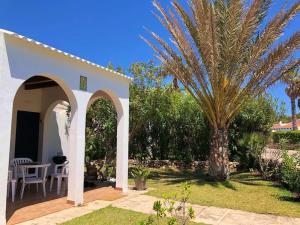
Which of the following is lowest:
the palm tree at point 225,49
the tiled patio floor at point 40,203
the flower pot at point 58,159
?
the tiled patio floor at point 40,203

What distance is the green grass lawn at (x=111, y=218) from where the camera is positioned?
22.3 feet

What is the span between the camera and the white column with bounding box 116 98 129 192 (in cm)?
1052

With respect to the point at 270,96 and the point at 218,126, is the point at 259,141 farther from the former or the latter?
the point at 270,96

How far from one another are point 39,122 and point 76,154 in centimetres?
524

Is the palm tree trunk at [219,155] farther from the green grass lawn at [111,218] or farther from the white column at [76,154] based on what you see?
the white column at [76,154]

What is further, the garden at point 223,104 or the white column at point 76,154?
the garden at point 223,104

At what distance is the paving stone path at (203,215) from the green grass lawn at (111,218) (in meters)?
0.30

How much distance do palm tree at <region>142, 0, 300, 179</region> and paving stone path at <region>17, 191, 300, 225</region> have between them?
507 centimetres

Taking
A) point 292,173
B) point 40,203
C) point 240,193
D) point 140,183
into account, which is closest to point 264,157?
point 240,193

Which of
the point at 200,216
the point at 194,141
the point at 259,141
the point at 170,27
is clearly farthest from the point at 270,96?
the point at 200,216

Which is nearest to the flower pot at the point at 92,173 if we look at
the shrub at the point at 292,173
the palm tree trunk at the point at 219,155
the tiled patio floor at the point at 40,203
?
the tiled patio floor at the point at 40,203

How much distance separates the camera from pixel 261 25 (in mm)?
11539

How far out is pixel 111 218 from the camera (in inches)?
283

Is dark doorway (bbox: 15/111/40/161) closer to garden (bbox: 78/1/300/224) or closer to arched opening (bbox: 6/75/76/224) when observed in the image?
arched opening (bbox: 6/75/76/224)
